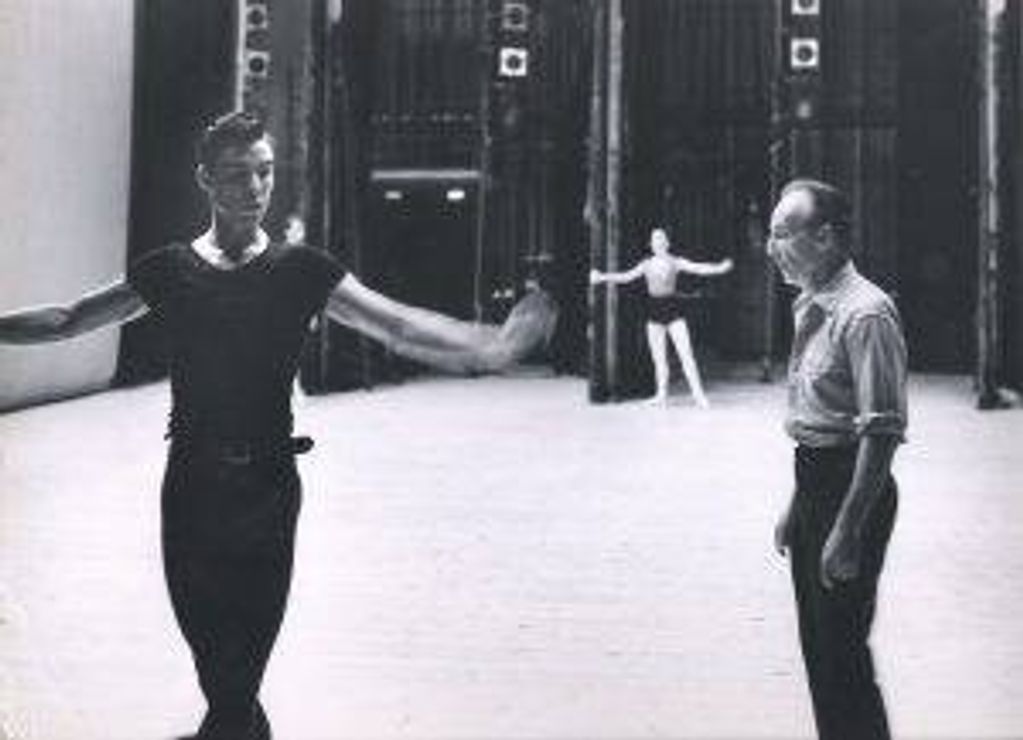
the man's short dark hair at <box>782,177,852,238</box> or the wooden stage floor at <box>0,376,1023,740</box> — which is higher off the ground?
the man's short dark hair at <box>782,177,852,238</box>

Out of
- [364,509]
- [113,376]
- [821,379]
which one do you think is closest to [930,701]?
[821,379]

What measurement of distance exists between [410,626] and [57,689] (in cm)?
133

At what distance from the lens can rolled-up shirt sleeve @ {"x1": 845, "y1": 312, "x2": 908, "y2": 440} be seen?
338cm

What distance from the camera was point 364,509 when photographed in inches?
306

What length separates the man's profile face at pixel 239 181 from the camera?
3.59 meters

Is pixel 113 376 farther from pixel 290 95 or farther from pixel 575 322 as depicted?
pixel 575 322

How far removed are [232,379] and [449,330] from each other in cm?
55

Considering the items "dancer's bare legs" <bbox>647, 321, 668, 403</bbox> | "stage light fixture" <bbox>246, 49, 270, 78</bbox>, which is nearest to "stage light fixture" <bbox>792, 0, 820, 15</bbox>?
"dancer's bare legs" <bbox>647, 321, 668, 403</bbox>

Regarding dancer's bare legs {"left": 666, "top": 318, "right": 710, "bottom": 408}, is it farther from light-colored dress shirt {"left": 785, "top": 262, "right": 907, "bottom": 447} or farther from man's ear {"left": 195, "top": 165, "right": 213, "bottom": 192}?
man's ear {"left": 195, "top": 165, "right": 213, "bottom": 192}

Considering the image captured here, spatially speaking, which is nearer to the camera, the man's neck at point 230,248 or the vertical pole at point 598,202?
the man's neck at point 230,248

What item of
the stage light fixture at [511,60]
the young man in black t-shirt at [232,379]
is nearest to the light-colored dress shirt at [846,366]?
the young man in black t-shirt at [232,379]

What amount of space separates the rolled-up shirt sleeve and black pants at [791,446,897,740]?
145mm

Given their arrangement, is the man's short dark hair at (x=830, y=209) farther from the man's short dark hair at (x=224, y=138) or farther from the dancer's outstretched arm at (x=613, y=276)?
the dancer's outstretched arm at (x=613, y=276)

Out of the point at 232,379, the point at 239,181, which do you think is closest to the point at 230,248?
the point at 239,181
